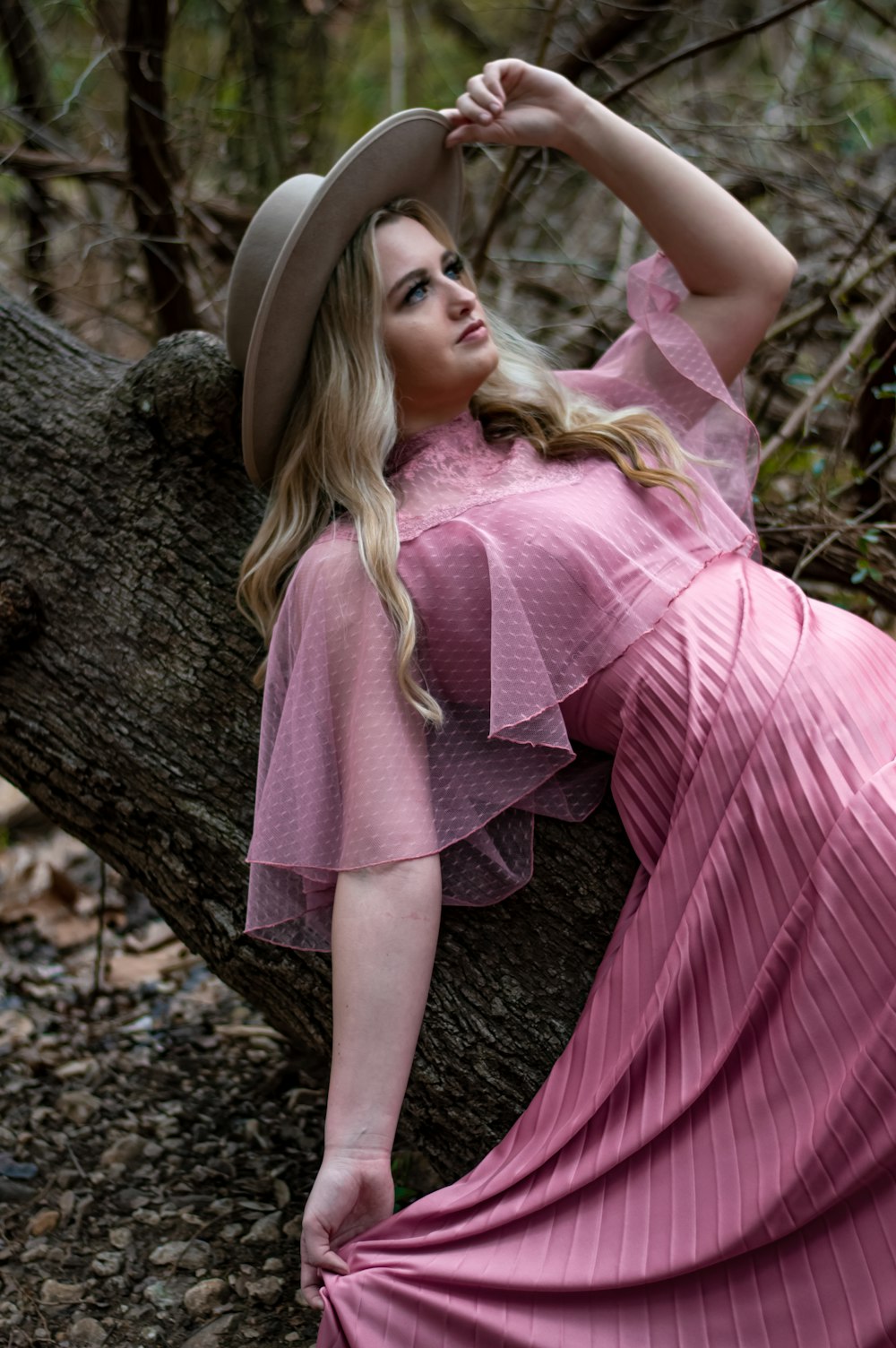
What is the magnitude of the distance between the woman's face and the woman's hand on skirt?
4.07ft

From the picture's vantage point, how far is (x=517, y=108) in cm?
229

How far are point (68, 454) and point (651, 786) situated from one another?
1.33 metres

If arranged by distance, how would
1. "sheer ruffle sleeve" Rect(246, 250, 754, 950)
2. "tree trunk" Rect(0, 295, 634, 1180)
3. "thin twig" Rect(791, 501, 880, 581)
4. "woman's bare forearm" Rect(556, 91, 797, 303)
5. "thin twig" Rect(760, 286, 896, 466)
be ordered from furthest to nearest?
"thin twig" Rect(760, 286, 896, 466) < "thin twig" Rect(791, 501, 880, 581) < "woman's bare forearm" Rect(556, 91, 797, 303) < "tree trunk" Rect(0, 295, 634, 1180) < "sheer ruffle sleeve" Rect(246, 250, 754, 950)

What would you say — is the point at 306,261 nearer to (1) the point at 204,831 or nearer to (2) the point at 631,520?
(2) the point at 631,520

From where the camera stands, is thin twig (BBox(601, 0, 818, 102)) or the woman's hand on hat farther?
thin twig (BBox(601, 0, 818, 102))

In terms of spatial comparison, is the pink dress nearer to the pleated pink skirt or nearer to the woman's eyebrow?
the pleated pink skirt

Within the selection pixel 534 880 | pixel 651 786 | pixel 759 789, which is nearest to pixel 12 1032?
pixel 534 880

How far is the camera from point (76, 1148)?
8.55ft

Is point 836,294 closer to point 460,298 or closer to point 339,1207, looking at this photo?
point 460,298

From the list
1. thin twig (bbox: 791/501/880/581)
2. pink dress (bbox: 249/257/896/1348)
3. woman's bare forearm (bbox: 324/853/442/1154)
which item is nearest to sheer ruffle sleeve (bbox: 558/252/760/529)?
pink dress (bbox: 249/257/896/1348)

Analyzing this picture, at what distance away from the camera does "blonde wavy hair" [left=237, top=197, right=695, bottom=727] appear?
80.7 inches

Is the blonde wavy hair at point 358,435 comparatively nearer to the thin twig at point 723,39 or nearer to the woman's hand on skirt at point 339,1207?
the woman's hand on skirt at point 339,1207

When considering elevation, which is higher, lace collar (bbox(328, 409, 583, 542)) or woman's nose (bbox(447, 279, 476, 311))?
woman's nose (bbox(447, 279, 476, 311))

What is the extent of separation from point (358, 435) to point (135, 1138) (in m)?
1.62
